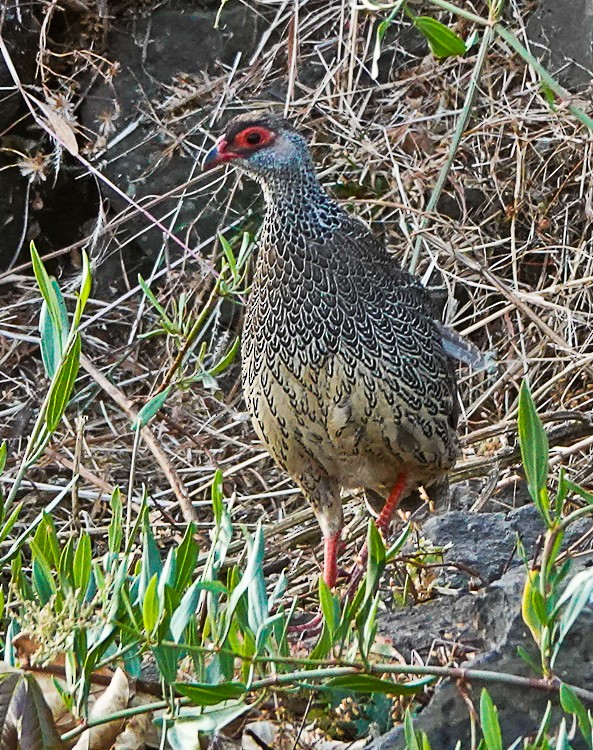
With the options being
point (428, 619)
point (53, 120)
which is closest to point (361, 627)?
point (428, 619)

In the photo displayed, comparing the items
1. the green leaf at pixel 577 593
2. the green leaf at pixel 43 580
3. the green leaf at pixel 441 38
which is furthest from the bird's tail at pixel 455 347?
Result: the green leaf at pixel 577 593

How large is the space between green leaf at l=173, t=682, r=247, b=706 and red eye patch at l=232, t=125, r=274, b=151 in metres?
2.31

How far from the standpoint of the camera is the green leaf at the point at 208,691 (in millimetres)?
1603

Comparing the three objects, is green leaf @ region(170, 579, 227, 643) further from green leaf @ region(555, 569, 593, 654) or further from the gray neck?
the gray neck

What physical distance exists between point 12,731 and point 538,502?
82 cm

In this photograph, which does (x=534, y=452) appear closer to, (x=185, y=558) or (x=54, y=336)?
(x=185, y=558)

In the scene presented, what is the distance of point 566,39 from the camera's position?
5.43 m

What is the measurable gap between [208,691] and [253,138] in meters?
2.34

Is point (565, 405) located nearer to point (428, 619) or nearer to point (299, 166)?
point (299, 166)

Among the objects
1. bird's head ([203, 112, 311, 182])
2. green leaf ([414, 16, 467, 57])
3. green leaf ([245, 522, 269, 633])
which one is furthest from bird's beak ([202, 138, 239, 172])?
green leaf ([245, 522, 269, 633])

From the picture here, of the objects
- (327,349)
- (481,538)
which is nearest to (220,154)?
(327,349)

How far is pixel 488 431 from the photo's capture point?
4512 mm

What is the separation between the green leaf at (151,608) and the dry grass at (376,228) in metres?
3.19

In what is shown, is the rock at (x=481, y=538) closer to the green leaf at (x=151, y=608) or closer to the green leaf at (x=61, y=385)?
the green leaf at (x=61, y=385)
